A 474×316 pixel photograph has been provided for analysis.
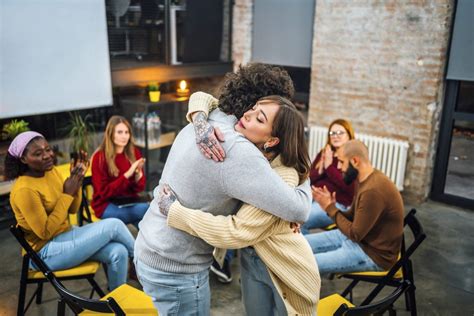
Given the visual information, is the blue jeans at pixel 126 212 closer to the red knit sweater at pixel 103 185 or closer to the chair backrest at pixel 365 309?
the red knit sweater at pixel 103 185

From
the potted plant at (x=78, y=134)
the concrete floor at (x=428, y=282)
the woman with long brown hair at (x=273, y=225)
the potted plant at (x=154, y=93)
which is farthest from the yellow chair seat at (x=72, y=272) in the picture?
the potted plant at (x=154, y=93)

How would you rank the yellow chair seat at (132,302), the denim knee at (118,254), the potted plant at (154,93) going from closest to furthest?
the yellow chair seat at (132,302), the denim knee at (118,254), the potted plant at (154,93)

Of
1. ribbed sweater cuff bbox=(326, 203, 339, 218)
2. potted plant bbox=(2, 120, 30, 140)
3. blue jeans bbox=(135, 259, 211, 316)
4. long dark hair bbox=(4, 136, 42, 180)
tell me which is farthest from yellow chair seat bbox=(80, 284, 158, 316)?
potted plant bbox=(2, 120, 30, 140)

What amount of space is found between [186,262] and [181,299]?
0.16 metres

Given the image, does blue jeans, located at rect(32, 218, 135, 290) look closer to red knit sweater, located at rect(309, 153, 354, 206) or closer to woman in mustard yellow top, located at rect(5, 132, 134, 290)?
woman in mustard yellow top, located at rect(5, 132, 134, 290)

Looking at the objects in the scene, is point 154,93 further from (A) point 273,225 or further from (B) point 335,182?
(A) point 273,225

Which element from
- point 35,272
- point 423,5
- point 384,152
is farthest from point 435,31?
point 35,272

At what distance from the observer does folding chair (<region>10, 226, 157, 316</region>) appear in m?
1.94

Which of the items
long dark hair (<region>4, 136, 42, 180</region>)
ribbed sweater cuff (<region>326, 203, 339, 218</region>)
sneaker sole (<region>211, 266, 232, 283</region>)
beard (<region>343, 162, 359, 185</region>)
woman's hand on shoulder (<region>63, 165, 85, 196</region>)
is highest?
long dark hair (<region>4, 136, 42, 180</region>)

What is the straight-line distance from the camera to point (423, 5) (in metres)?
4.66

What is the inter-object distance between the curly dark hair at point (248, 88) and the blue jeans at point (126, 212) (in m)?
1.94

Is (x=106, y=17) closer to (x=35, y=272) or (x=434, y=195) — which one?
(x=35, y=272)

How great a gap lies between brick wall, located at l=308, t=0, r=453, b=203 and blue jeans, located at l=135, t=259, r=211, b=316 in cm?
388

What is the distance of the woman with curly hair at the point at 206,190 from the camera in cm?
153
